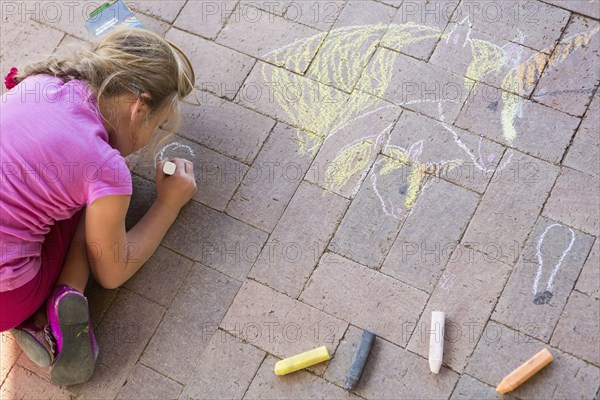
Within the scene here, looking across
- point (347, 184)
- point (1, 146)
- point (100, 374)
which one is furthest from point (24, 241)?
point (347, 184)

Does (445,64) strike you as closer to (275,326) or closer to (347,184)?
(347,184)

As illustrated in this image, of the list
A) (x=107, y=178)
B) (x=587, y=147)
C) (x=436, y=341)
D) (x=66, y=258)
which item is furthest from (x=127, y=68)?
(x=587, y=147)

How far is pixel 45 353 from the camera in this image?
2102 millimetres

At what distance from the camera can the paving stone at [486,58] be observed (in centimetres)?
244

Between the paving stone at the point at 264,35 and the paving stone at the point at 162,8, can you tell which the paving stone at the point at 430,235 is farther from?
the paving stone at the point at 162,8

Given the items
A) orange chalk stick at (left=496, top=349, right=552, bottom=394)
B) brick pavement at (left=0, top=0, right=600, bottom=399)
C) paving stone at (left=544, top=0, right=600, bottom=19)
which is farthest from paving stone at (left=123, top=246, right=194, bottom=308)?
paving stone at (left=544, top=0, right=600, bottom=19)

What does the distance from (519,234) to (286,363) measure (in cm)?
81

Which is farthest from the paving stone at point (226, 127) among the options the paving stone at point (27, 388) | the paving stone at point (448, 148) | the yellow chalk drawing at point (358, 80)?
the paving stone at point (27, 388)

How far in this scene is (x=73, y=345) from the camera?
83.0 inches

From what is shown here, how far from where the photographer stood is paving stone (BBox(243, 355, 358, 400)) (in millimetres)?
2090

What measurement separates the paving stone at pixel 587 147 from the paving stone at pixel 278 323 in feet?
2.95

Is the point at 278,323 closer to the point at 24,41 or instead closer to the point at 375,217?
the point at 375,217

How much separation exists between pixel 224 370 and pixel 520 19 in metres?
1.56

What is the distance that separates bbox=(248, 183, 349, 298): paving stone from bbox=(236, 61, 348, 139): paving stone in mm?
223
